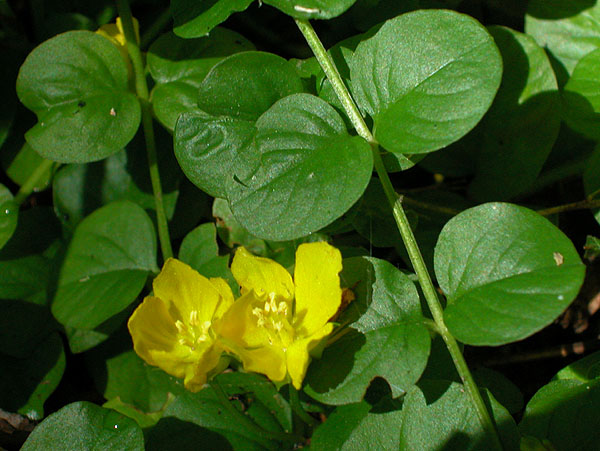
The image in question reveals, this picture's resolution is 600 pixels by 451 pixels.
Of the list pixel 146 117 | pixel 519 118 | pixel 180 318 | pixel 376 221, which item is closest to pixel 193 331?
pixel 180 318

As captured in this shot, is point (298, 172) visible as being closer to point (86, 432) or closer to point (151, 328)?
point (151, 328)

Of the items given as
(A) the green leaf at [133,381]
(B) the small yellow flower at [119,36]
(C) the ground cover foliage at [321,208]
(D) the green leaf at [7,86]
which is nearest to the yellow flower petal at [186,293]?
(C) the ground cover foliage at [321,208]

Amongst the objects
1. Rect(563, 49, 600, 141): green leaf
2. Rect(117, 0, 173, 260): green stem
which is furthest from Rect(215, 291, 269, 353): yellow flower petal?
Rect(563, 49, 600, 141): green leaf

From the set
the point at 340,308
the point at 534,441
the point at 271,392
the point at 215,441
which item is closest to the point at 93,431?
the point at 215,441

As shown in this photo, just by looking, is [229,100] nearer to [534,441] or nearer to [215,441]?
[215,441]

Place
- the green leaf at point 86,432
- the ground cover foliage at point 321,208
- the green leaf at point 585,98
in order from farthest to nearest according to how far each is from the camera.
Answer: the green leaf at point 585,98, the green leaf at point 86,432, the ground cover foliage at point 321,208

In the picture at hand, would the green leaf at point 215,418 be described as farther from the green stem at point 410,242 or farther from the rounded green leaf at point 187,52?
the rounded green leaf at point 187,52
